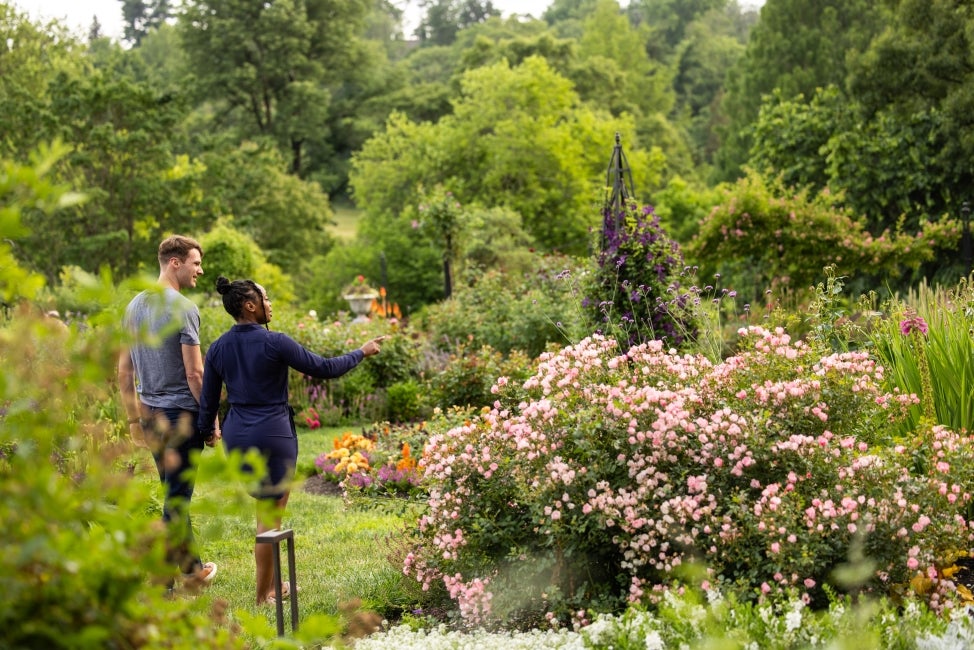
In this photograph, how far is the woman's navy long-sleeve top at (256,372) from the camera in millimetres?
4367

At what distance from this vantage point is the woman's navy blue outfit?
14.3ft

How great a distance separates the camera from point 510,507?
4.26 meters

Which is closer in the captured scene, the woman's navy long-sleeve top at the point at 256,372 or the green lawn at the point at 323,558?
the woman's navy long-sleeve top at the point at 256,372

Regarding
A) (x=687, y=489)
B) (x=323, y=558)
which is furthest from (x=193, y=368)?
(x=687, y=489)

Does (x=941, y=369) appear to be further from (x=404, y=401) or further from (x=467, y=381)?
(x=404, y=401)

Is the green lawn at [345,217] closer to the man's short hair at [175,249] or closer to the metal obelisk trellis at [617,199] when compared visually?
the metal obelisk trellis at [617,199]

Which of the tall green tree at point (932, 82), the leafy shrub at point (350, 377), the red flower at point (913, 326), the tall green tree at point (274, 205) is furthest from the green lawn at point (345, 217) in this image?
the red flower at point (913, 326)

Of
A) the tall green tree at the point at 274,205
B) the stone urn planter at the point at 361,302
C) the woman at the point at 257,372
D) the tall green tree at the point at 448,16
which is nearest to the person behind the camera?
the woman at the point at 257,372

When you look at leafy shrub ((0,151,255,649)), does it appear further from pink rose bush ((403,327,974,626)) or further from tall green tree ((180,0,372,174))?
tall green tree ((180,0,372,174))

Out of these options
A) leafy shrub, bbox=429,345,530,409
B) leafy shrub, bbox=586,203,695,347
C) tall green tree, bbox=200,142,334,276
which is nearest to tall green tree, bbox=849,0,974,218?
leafy shrub, bbox=586,203,695,347

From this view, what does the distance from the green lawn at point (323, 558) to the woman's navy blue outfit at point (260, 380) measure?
1.03 feet

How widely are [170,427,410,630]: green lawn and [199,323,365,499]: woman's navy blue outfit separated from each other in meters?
0.31

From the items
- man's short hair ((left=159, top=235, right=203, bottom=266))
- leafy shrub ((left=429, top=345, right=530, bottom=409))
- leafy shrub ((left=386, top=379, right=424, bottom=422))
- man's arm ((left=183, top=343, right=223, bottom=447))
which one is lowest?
leafy shrub ((left=386, top=379, right=424, bottom=422))

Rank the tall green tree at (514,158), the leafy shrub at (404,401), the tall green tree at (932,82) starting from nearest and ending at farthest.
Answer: the leafy shrub at (404,401), the tall green tree at (932,82), the tall green tree at (514,158)
